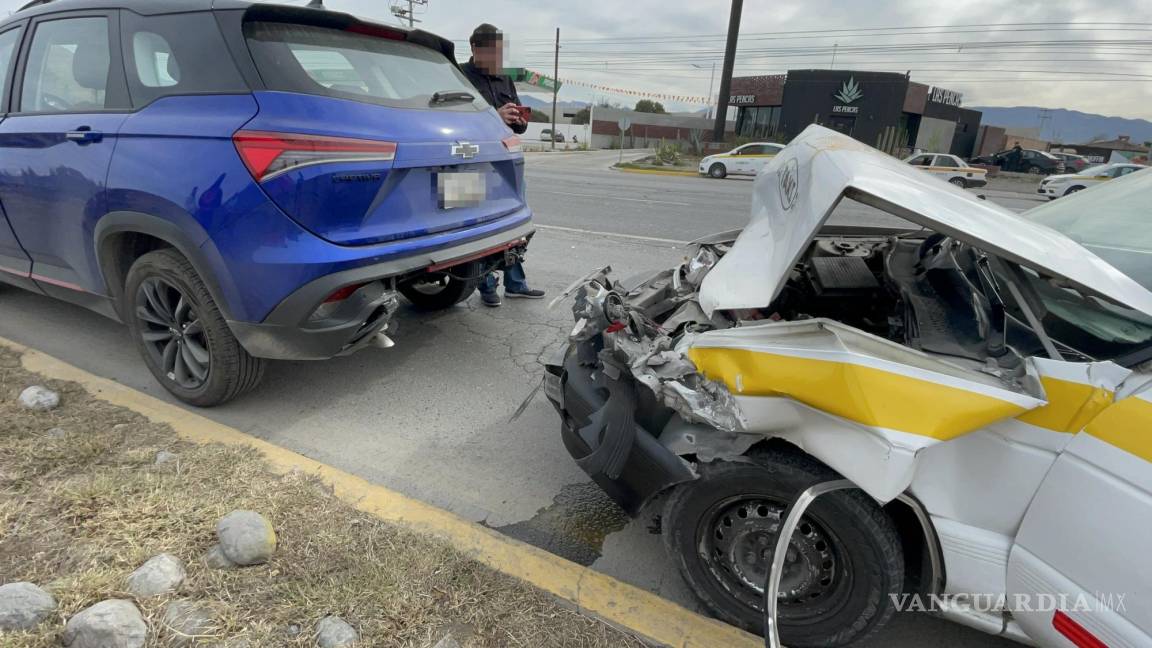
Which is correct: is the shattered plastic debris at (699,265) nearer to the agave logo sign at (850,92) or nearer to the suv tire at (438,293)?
the suv tire at (438,293)

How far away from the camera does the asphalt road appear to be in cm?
242

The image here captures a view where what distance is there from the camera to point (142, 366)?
11.9 feet

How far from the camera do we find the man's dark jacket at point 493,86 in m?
4.84

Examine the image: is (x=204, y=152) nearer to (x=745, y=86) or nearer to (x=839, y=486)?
(x=839, y=486)

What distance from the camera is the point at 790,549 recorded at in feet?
6.28

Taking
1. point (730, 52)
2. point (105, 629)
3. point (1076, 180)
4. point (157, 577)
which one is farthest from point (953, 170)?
point (105, 629)

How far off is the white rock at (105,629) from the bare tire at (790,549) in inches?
62.4

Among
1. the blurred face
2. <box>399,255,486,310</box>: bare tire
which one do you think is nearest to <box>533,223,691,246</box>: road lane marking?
the blurred face

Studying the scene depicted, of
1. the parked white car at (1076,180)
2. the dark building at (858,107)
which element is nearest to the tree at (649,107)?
the dark building at (858,107)

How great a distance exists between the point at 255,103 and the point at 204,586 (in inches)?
72.9

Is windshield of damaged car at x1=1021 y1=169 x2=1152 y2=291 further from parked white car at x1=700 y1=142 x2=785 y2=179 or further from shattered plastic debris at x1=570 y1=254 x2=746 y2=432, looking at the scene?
parked white car at x1=700 y1=142 x2=785 y2=179

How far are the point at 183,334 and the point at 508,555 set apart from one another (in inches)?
80.6

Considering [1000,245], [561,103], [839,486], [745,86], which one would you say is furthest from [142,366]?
[561,103]

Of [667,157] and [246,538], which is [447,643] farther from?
[667,157]
